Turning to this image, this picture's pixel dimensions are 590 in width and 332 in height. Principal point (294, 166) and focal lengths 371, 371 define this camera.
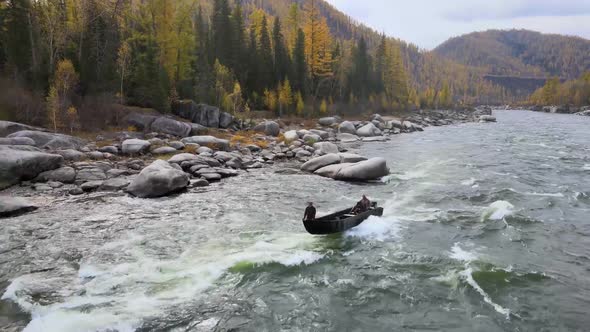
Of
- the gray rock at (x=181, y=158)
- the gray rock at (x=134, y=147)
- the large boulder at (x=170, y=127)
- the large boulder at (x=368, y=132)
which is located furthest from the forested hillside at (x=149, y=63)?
the large boulder at (x=368, y=132)

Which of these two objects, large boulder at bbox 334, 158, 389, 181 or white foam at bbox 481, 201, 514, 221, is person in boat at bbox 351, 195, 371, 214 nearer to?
white foam at bbox 481, 201, 514, 221

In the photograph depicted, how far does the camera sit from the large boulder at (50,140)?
986 inches

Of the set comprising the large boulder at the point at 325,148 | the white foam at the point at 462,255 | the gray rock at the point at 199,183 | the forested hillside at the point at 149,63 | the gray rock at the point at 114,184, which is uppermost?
the forested hillside at the point at 149,63

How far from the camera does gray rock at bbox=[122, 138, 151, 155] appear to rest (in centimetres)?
2744

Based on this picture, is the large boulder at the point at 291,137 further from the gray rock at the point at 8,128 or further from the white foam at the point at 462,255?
the white foam at the point at 462,255

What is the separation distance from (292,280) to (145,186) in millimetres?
11696

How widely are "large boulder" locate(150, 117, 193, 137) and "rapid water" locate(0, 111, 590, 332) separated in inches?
679

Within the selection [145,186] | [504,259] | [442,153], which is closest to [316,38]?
[442,153]

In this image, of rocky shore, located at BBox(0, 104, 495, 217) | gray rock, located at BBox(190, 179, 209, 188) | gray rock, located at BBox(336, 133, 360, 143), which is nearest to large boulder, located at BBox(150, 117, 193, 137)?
rocky shore, located at BBox(0, 104, 495, 217)

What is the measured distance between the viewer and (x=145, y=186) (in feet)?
63.7

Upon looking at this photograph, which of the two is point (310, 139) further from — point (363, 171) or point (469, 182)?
point (469, 182)

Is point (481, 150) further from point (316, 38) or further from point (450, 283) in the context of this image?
point (316, 38)

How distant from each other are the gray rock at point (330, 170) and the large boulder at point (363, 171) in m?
0.39

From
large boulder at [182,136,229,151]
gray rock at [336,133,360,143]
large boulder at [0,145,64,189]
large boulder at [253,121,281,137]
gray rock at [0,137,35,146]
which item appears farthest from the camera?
gray rock at [336,133,360,143]
